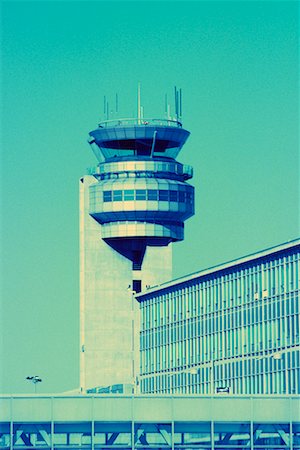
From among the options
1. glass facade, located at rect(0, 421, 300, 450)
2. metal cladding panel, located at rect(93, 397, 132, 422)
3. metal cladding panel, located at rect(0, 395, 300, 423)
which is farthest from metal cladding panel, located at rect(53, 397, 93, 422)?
metal cladding panel, located at rect(93, 397, 132, 422)

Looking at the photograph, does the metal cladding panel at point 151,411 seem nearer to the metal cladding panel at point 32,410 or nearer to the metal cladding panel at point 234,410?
the metal cladding panel at point 234,410

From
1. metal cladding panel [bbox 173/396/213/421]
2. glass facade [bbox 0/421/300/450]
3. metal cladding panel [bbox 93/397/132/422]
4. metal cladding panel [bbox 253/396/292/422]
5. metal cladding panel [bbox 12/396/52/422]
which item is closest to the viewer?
glass facade [bbox 0/421/300/450]

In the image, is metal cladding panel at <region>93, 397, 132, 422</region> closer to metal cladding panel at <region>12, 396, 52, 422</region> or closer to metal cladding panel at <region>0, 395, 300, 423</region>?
metal cladding panel at <region>0, 395, 300, 423</region>

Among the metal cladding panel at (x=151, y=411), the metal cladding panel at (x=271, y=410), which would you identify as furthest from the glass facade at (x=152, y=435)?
the metal cladding panel at (x=271, y=410)

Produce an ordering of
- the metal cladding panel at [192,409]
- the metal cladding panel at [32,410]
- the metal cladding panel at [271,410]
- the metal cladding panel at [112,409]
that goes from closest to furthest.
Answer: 1. the metal cladding panel at [32,410]
2. the metal cladding panel at [112,409]
3. the metal cladding panel at [192,409]
4. the metal cladding panel at [271,410]

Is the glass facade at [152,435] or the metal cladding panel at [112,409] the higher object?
the metal cladding panel at [112,409]

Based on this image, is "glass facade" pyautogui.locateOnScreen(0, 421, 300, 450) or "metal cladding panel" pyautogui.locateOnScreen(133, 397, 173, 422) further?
"metal cladding panel" pyautogui.locateOnScreen(133, 397, 173, 422)

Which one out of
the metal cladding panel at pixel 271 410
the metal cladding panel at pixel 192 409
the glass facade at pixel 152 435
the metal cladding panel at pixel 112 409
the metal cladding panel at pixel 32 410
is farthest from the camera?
the metal cladding panel at pixel 271 410

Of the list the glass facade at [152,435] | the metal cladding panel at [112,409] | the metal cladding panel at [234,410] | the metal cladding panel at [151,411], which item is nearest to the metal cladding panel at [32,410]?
the glass facade at [152,435]

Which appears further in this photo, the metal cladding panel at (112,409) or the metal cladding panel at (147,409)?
the metal cladding panel at (112,409)

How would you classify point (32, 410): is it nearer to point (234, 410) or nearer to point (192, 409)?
point (192, 409)

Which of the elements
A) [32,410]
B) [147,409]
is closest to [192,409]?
[147,409]

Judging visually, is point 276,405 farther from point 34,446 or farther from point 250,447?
point 34,446

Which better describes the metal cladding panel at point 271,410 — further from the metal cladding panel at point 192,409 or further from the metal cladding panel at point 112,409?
the metal cladding panel at point 112,409
